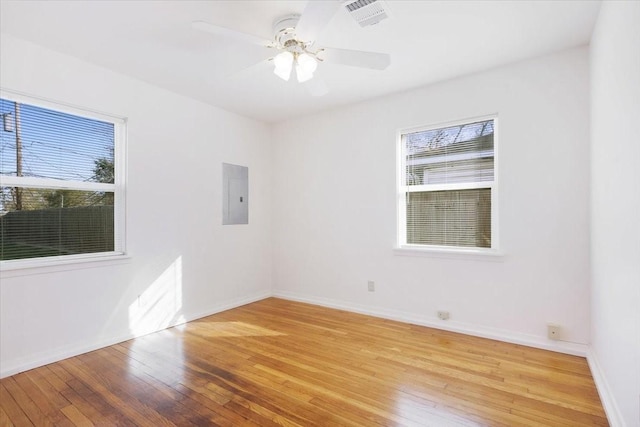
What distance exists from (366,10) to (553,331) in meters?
3.01

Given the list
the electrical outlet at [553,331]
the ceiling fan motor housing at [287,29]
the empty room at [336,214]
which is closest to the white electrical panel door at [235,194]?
the empty room at [336,214]

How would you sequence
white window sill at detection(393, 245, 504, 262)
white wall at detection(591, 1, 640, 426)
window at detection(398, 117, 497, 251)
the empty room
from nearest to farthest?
white wall at detection(591, 1, 640, 426) → the empty room → white window sill at detection(393, 245, 504, 262) → window at detection(398, 117, 497, 251)

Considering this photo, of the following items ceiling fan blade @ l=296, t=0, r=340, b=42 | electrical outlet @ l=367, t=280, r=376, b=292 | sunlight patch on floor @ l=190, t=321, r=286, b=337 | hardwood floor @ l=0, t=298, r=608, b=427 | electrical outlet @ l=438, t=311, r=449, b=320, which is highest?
ceiling fan blade @ l=296, t=0, r=340, b=42

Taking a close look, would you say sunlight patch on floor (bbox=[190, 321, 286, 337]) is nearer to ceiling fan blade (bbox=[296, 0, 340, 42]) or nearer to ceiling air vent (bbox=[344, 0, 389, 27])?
ceiling fan blade (bbox=[296, 0, 340, 42])

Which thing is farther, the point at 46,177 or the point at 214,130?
the point at 214,130

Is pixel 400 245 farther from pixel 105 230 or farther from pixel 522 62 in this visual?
pixel 105 230

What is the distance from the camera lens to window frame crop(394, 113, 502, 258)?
3.16m

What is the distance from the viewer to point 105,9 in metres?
2.18

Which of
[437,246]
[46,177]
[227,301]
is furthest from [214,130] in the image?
[437,246]

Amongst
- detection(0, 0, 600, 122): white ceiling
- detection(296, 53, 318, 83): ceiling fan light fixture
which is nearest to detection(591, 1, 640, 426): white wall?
detection(0, 0, 600, 122): white ceiling

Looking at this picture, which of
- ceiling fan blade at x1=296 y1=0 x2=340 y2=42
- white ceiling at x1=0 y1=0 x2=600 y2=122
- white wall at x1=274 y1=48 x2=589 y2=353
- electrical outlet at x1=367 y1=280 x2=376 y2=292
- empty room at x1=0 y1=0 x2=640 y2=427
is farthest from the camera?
electrical outlet at x1=367 y1=280 x2=376 y2=292

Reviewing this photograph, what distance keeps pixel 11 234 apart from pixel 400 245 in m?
3.62

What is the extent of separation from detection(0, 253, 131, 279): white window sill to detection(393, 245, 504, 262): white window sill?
9.63 feet

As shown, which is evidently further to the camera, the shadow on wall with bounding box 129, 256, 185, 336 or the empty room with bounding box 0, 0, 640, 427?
the shadow on wall with bounding box 129, 256, 185, 336
